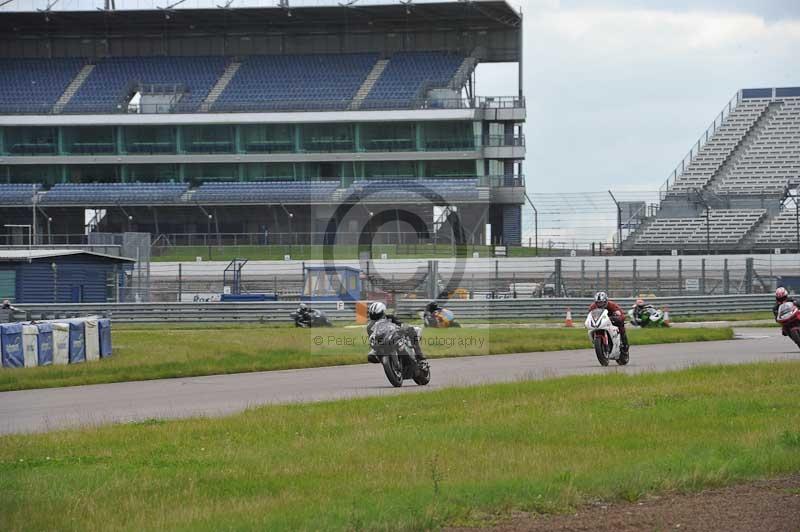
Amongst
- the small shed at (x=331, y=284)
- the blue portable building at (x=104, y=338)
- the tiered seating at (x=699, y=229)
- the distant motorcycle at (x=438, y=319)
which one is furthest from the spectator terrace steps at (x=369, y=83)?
the blue portable building at (x=104, y=338)

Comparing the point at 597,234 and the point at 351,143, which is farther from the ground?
the point at 351,143

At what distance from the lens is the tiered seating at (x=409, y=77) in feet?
231

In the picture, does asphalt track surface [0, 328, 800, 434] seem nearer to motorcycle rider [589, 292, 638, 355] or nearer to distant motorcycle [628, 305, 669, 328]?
motorcycle rider [589, 292, 638, 355]

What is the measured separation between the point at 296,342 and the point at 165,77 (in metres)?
49.4

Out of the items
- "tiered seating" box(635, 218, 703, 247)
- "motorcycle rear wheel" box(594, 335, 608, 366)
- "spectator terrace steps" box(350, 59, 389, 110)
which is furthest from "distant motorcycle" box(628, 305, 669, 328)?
"spectator terrace steps" box(350, 59, 389, 110)

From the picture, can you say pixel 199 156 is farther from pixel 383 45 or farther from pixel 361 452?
pixel 361 452

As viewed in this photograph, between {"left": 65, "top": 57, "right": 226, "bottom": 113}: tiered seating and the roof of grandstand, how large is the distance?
201 cm

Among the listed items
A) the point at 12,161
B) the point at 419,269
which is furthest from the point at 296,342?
the point at 12,161

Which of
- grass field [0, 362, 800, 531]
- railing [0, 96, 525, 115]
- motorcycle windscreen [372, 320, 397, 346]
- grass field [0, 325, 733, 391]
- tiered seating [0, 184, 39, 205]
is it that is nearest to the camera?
grass field [0, 362, 800, 531]

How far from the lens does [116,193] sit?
6825cm

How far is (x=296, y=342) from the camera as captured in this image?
92.1ft

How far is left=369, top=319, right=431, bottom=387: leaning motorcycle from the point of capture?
1809 centimetres

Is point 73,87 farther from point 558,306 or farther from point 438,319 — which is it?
point 438,319

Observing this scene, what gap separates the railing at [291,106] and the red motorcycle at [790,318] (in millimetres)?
47888
